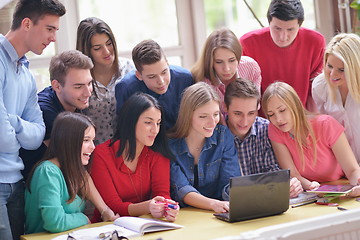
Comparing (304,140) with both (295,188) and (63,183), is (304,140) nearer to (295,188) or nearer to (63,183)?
(295,188)

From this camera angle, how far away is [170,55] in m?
4.37

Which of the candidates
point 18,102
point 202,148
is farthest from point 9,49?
point 202,148

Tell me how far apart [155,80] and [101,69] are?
34 cm

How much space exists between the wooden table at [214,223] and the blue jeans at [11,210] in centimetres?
10

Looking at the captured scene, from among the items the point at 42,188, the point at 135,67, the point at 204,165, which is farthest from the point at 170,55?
the point at 42,188

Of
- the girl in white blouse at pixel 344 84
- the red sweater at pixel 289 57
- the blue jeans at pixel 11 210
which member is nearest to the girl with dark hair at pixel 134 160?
the blue jeans at pixel 11 210

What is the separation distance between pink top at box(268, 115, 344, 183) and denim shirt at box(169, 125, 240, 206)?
0.96ft

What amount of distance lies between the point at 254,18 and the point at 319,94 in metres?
1.40

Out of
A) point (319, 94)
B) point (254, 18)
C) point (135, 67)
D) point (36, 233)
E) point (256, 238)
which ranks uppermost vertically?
point (254, 18)

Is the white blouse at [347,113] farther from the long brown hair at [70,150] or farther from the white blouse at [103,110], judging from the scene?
the long brown hair at [70,150]

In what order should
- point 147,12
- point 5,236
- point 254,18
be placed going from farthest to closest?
point 254,18 → point 147,12 → point 5,236

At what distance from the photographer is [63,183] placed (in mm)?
2664

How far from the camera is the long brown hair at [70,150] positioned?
106 inches

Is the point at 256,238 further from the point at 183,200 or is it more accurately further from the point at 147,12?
the point at 147,12
